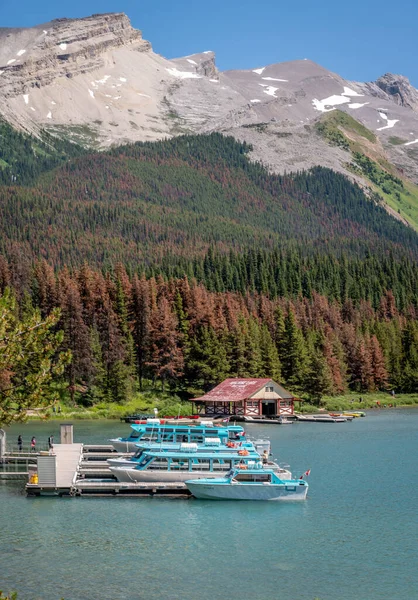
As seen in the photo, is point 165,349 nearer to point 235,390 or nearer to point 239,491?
point 235,390

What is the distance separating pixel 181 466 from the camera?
67.7 m

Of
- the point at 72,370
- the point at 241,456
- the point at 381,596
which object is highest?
the point at 72,370

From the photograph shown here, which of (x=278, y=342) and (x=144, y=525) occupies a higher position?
(x=278, y=342)

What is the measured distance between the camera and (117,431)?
101562 millimetres

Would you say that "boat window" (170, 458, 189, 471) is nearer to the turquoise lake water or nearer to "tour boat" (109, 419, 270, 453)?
the turquoise lake water

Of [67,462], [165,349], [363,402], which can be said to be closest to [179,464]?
[67,462]

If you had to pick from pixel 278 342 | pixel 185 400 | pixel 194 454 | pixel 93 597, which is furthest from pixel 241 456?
pixel 278 342

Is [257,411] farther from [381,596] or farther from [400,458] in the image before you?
[381,596]

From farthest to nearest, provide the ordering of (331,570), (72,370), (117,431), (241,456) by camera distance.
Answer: (72,370), (117,431), (241,456), (331,570)

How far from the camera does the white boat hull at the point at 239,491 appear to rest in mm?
63188

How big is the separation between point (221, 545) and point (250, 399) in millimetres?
72836

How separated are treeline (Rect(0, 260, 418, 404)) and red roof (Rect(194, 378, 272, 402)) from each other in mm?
7373

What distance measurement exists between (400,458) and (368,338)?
83.9 m

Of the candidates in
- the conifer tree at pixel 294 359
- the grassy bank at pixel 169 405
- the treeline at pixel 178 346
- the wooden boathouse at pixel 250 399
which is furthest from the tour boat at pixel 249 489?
the conifer tree at pixel 294 359
